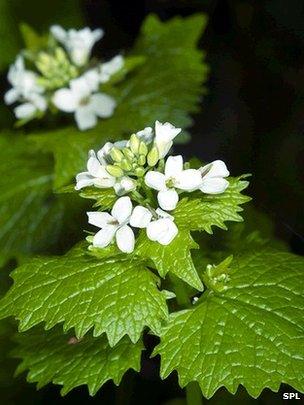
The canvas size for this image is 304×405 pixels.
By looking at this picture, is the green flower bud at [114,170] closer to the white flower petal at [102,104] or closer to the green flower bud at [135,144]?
the green flower bud at [135,144]

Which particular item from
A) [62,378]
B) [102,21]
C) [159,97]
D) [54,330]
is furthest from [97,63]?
→ [62,378]

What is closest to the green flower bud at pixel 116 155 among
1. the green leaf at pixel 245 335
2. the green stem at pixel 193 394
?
the green leaf at pixel 245 335

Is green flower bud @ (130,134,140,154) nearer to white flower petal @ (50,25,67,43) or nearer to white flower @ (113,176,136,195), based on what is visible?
white flower @ (113,176,136,195)

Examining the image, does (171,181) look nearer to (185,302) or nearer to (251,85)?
(185,302)

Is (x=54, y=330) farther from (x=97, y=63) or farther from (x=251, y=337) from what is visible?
(x=97, y=63)

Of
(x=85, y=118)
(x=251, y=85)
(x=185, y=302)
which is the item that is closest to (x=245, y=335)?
(x=185, y=302)

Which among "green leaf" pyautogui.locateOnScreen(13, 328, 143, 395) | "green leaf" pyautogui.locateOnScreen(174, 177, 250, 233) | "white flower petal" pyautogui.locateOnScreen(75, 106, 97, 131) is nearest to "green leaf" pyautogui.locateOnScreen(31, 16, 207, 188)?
"white flower petal" pyautogui.locateOnScreen(75, 106, 97, 131)

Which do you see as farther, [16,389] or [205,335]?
[16,389]
